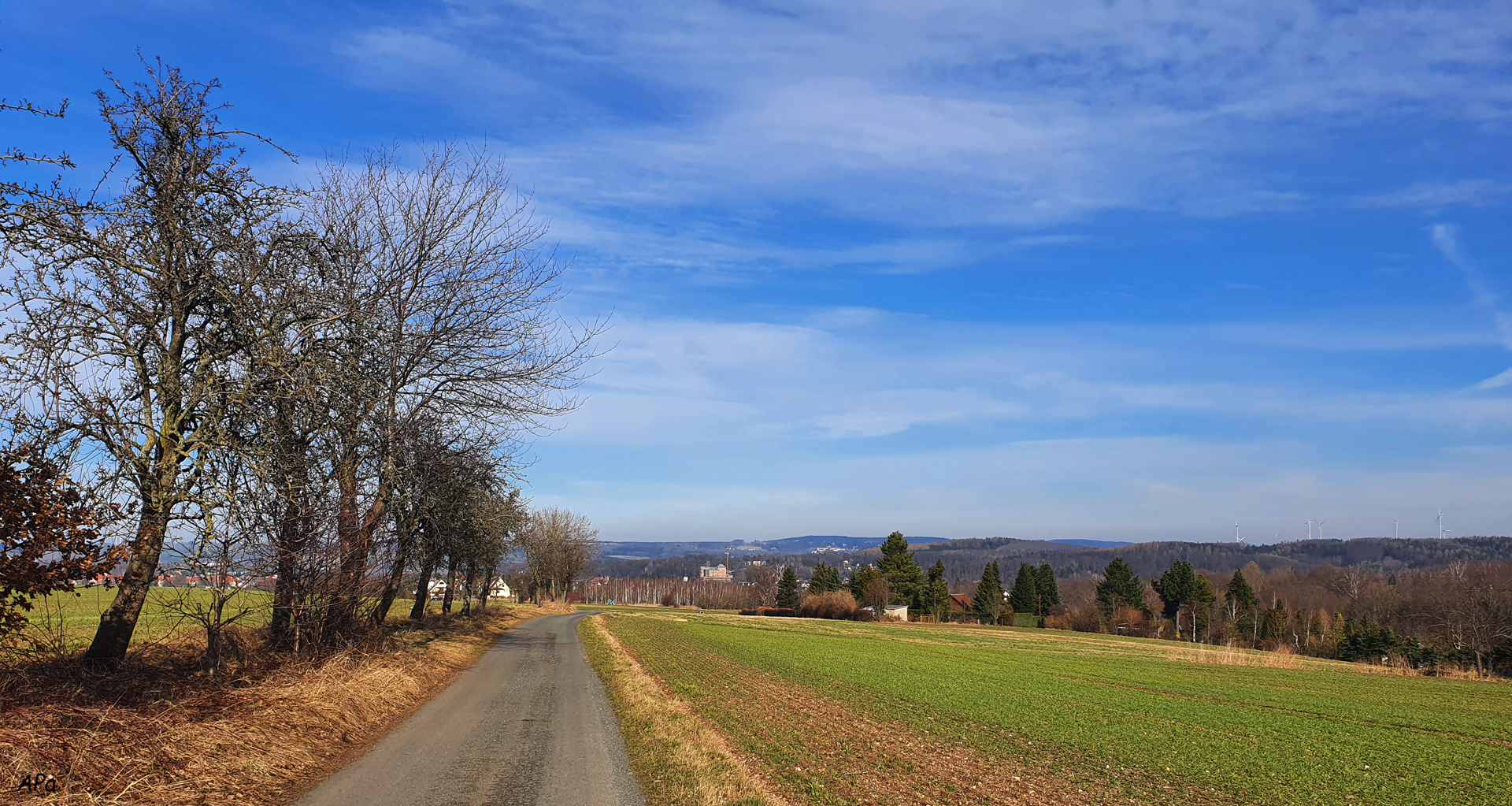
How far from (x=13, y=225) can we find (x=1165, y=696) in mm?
30296

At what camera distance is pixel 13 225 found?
8.23 metres

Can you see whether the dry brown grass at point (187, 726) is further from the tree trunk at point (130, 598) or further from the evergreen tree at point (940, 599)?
the evergreen tree at point (940, 599)

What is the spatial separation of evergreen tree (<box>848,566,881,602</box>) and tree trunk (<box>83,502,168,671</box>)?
103722 millimetres

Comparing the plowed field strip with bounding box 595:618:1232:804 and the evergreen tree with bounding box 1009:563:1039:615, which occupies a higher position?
the plowed field strip with bounding box 595:618:1232:804

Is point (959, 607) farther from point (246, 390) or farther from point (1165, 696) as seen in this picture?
point (246, 390)

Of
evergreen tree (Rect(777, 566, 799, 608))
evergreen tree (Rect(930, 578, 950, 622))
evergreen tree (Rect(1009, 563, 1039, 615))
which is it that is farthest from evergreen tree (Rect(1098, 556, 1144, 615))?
evergreen tree (Rect(777, 566, 799, 608))

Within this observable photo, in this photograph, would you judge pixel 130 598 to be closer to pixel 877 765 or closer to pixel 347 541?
pixel 347 541

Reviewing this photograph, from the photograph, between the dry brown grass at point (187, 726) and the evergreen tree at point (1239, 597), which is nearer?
the dry brown grass at point (187, 726)

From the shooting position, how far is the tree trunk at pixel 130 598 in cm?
1002

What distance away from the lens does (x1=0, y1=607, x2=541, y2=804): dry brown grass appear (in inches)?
277

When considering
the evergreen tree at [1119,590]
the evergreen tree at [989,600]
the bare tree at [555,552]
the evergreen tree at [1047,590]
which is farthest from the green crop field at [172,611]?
the evergreen tree at [1047,590]

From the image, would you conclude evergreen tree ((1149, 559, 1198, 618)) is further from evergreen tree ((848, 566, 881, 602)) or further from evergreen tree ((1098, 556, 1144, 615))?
evergreen tree ((848, 566, 881, 602))

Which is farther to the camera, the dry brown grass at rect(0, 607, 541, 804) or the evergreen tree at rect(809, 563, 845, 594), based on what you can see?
the evergreen tree at rect(809, 563, 845, 594)

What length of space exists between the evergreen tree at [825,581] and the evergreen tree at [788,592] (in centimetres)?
269
